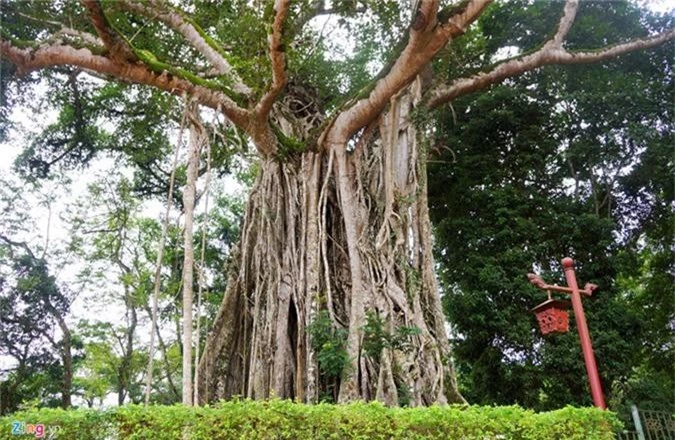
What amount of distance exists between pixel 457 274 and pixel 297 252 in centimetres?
295

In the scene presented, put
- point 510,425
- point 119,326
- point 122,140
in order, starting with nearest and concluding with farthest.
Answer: point 510,425, point 122,140, point 119,326

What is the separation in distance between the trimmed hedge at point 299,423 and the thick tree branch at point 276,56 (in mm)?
2443

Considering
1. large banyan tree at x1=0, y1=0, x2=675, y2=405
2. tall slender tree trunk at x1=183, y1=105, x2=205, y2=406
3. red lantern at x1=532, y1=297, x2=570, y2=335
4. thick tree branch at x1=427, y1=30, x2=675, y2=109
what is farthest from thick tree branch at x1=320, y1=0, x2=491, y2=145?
red lantern at x1=532, y1=297, x2=570, y2=335

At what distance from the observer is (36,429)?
8.04ft

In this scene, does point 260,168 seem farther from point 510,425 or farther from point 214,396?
point 510,425

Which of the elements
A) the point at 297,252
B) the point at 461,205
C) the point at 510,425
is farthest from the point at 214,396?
the point at 461,205

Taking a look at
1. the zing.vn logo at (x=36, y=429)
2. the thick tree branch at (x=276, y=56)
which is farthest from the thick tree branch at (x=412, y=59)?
the zing.vn logo at (x=36, y=429)

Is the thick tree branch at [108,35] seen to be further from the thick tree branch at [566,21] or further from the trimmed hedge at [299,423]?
the thick tree branch at [566,21]

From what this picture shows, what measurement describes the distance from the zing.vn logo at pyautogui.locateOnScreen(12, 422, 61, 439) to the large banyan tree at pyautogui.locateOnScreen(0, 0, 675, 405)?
1.91 m

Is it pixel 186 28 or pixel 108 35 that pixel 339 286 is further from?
pixel 186 28

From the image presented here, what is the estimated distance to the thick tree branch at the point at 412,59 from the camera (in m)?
3.89

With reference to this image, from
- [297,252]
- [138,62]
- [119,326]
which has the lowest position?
[297,252]

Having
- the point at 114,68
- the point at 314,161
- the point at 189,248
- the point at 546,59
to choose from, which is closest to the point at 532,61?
the point at 546,59

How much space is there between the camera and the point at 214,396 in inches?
202
